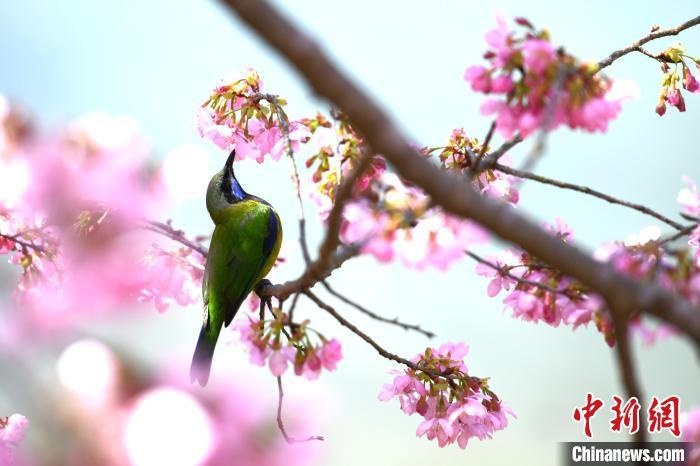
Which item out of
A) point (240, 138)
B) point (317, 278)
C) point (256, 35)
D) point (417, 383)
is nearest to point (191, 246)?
point (240, 138)

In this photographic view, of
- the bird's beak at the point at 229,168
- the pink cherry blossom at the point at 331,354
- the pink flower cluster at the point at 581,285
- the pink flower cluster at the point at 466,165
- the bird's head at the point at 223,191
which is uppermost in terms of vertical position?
the bird's beak at the point at 229,168

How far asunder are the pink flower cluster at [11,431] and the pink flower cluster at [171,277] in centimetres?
85

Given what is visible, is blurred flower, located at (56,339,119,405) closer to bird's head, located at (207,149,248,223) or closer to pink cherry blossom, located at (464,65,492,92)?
pink cherry blossom, located at (464,65,492,92)

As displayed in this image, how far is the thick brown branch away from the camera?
6.17ft

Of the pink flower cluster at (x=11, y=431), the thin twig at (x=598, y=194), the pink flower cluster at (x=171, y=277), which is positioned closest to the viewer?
the thin twig at (x=598, y=194)

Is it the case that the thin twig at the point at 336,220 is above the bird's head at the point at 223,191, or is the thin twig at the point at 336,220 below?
below

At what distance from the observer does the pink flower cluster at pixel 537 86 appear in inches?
94.7

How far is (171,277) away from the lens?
4355 mm

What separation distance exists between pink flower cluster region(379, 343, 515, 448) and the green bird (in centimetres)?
92

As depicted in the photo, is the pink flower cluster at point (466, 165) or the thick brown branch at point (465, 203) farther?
the pink flower cluster at point (466, 165)

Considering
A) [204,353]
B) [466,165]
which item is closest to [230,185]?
[204,353]

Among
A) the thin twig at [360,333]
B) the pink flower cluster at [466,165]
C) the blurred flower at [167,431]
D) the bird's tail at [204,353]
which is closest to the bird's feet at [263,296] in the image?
the bird's tail at [204,353]

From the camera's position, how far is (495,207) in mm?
1961

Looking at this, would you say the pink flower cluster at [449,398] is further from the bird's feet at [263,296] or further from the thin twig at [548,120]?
the thin twig at [548,120]
